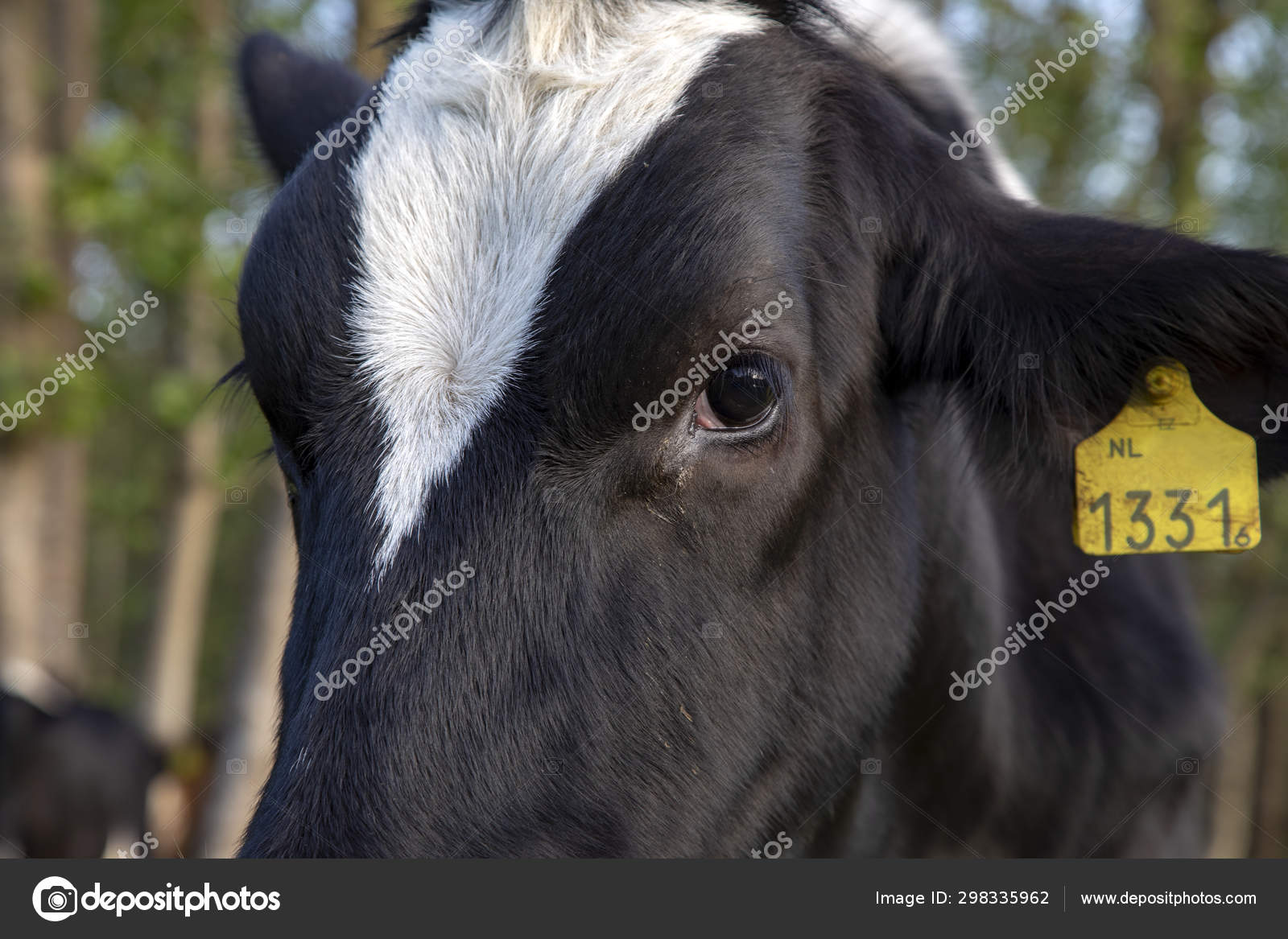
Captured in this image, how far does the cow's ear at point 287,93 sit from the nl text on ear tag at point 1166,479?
85.4 inches

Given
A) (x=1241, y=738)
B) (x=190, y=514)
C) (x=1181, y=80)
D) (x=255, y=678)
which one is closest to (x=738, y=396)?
(x=255, y=678)

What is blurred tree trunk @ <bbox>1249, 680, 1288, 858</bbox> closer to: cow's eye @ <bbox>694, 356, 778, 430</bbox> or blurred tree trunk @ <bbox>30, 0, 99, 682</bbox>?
blurred tree trunk @ <bbox>30, 0, 99, 682</bbox>

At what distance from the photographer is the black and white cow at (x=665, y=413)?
1736mm

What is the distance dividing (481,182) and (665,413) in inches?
23.4

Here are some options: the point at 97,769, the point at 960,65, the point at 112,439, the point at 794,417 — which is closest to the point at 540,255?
the point at 794,417

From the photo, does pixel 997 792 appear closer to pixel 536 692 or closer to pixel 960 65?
pixel 536 692

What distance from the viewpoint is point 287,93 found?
326 cm

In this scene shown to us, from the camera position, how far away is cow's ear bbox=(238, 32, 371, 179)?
3184mm

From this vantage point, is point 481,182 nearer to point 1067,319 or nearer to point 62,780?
point 1067,319

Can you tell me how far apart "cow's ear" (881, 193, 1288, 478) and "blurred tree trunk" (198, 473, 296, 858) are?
4.75 meters

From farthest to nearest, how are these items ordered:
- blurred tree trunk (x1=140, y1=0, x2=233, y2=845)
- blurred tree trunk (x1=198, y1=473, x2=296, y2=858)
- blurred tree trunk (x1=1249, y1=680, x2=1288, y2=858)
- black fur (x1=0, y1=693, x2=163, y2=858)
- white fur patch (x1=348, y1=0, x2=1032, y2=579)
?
blurred tree trunk (x1=1249, y1=680, x2=1288, y2=858) → blurred tree trunk (x1=140, y1=0, x2=233, y2=845) → black fur (x1=0, y1=693, x2=163, y2=858) → blurred tree trunk (x1=198, y1=473, x2=296, y2=858) → white fur patch (x1=348, y1=0, x2=1032, y2=579)

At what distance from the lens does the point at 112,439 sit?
25.0 metres

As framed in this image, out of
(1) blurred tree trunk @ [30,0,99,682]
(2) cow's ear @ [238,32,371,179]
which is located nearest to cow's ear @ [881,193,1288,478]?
(2) cow's ear @ [238,32,371,179]

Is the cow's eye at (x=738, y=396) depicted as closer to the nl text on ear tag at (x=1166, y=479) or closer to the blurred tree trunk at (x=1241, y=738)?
the nl text on ear tag at (x=1166, y=479)
